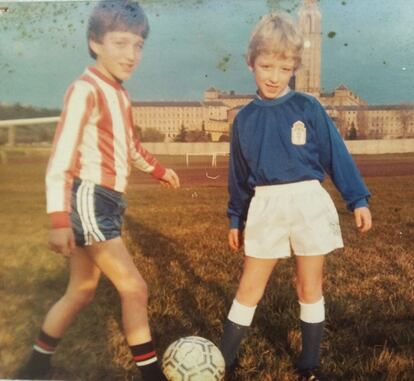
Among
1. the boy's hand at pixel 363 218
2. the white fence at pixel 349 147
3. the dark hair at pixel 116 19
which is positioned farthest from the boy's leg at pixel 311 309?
the dark hair at pixel 116 19

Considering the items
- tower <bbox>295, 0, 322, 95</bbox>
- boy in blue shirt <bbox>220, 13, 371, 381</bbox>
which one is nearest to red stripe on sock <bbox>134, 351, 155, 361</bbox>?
boy in blue shirt <bbox>220, 13, 371, 381</bbox>

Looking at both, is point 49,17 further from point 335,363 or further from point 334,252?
point 335,363

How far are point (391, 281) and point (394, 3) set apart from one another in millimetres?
1270

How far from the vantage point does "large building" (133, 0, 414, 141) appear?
2879 mm

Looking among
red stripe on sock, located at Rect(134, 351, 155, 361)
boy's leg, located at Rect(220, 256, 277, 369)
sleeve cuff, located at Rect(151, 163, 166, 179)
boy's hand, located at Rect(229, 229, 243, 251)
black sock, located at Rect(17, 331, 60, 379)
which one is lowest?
black sock, located at Rect(17, 331, 60, 379)

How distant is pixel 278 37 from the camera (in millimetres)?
2756

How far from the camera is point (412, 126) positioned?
9.54ft

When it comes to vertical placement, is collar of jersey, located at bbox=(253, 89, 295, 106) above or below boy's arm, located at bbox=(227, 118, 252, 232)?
above

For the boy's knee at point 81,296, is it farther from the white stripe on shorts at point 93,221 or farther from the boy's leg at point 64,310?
the white stripe on shorts at point 93,221

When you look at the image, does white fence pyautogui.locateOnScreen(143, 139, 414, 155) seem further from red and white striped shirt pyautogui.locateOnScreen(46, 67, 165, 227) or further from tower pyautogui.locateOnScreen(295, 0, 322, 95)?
tower pyautogui.locateOnScreen(295, 0, 322, 95)

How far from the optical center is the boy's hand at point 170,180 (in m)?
2.99

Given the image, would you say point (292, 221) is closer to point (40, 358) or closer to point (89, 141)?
point (89, 141)

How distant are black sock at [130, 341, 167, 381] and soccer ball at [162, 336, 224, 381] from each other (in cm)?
4

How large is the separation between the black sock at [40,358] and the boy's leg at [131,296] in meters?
0.43
